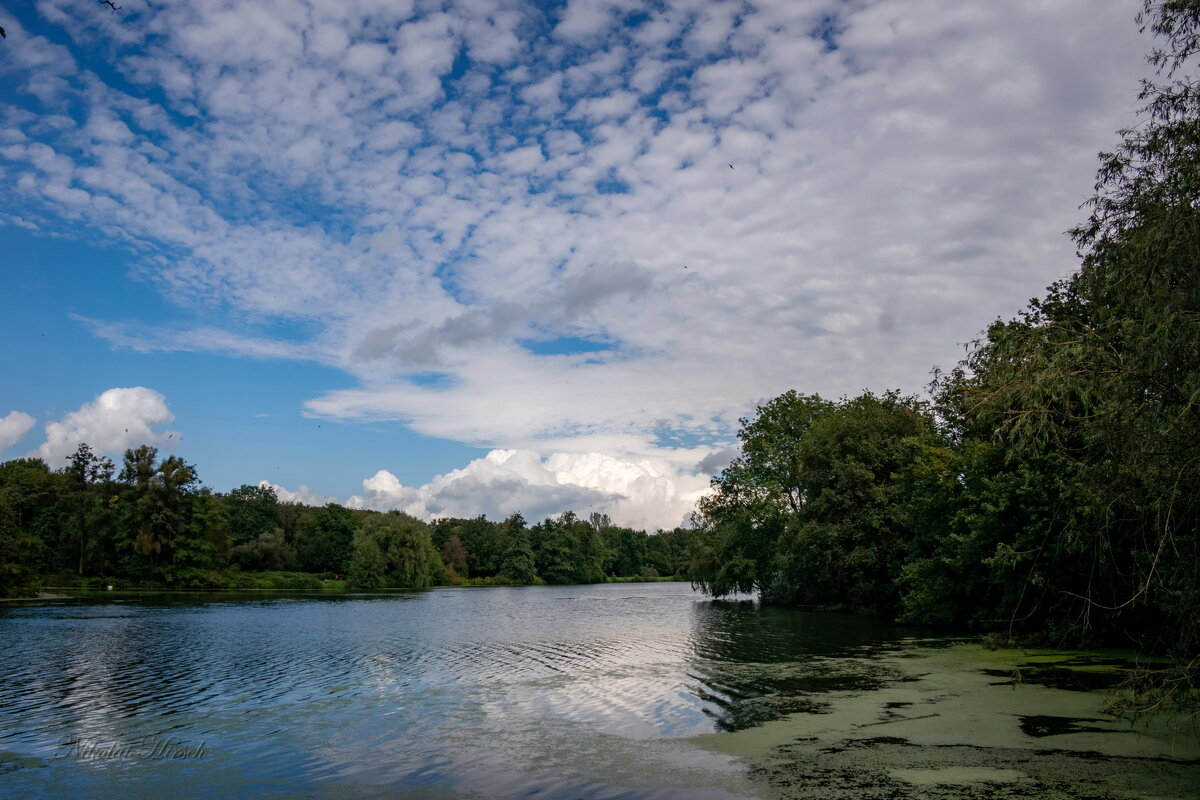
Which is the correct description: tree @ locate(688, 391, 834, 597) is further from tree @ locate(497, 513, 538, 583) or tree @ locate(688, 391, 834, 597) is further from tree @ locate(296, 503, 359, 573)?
tree @ locate(497, 513, 538, 583)

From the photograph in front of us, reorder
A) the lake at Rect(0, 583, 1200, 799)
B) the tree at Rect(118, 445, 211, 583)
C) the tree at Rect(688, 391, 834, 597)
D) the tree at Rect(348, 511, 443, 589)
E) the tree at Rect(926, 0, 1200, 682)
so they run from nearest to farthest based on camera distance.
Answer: the tree at Rect(926, 0, 1200, 682) < the lake at Rect(0, 583, 1200, 799) < the tree at Rect(688, 391, 834, 597) < the tree at Rect(118, 445, 211, 583) < the tree at Rect(348, 511, 443, 589)

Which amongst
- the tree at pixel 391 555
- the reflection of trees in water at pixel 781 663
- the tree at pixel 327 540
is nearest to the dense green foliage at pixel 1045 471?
the reflection of trees in water at pixel 781 663

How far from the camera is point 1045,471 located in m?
22.9

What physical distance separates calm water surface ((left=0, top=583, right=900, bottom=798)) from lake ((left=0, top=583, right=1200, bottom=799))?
8 cm

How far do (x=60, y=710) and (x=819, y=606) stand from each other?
1601 inches

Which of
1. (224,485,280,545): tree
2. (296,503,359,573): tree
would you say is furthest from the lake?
(224,485,280,545): tree

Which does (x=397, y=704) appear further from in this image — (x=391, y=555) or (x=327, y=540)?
(x=327, y=540)

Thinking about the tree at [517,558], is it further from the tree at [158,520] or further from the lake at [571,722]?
the lake at [571,722]

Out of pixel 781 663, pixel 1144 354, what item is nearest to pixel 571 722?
pixel 781 663

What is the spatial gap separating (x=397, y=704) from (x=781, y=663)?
1151 cm

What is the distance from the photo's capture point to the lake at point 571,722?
10.3 m

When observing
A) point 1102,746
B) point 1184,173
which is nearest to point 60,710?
point 1102,746

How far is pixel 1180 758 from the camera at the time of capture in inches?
411

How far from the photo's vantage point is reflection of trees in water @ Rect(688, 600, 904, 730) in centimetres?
1593
